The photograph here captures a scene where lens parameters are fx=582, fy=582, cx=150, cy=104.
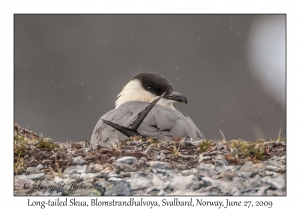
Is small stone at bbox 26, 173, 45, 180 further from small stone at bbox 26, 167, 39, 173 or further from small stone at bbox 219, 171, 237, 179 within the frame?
small stone at bbox 219, 171, 237, 179

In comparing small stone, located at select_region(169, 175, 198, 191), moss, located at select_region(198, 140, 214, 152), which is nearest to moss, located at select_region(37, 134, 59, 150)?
moss, located at select_region(198, 140, 214, 152)

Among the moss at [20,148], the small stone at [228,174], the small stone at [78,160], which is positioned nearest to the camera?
the small stone at [228,174]

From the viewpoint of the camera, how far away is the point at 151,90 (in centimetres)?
916

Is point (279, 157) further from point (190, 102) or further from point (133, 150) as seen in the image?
point (190, 102)

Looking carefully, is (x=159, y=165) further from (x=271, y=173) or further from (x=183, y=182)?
(x=271, y=173)

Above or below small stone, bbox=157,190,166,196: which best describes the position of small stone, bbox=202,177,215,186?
above

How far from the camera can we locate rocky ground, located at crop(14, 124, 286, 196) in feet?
17.9

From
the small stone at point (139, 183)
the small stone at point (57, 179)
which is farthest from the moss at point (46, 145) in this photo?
the small stone at point (139, 183)

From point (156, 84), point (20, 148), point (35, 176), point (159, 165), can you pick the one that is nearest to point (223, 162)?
point (159, 165)

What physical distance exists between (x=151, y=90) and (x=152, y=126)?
197 centimetres

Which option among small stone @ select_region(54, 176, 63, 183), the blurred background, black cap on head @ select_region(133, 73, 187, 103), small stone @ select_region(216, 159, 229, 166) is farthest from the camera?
the blurred background

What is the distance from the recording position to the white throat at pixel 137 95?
9.07 m

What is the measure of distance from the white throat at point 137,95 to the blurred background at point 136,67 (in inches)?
316

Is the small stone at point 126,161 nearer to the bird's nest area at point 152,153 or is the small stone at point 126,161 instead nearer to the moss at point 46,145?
the bird's nest area at point 152,153
